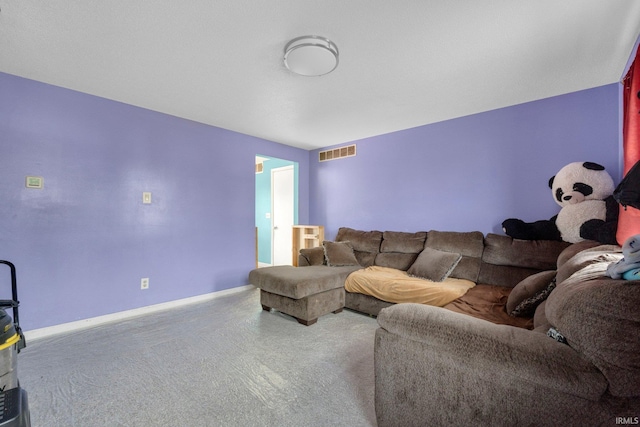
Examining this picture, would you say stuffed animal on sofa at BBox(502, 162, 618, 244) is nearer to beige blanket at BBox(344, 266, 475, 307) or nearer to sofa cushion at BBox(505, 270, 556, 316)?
sofa cushion at BBox(505, 270, 556, 316)

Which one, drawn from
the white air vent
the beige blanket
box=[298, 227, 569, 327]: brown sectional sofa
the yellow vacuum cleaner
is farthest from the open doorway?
the yellow vacuum cleaner

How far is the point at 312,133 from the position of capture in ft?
13.4

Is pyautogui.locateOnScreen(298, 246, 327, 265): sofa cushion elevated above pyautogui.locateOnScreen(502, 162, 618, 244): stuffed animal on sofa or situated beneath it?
situated beneath

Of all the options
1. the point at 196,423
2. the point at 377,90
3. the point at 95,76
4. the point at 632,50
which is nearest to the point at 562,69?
the point at 632,50

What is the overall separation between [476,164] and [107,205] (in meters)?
4.33

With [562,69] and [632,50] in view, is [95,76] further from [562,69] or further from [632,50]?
[632,50]

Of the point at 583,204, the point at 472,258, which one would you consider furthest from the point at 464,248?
the point at 583,204

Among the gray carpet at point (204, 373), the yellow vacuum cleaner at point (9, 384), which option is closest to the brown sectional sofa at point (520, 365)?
the gray carpet at point (204, 373)

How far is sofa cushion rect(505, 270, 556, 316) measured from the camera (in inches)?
70.2

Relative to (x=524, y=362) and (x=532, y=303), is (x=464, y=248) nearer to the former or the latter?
(x=532, y=303)

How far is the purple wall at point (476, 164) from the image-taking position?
2654mm

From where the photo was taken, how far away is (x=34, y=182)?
8.23ft

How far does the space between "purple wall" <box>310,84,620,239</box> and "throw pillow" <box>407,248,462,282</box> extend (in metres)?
0.64

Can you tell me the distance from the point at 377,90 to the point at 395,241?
1.98m
